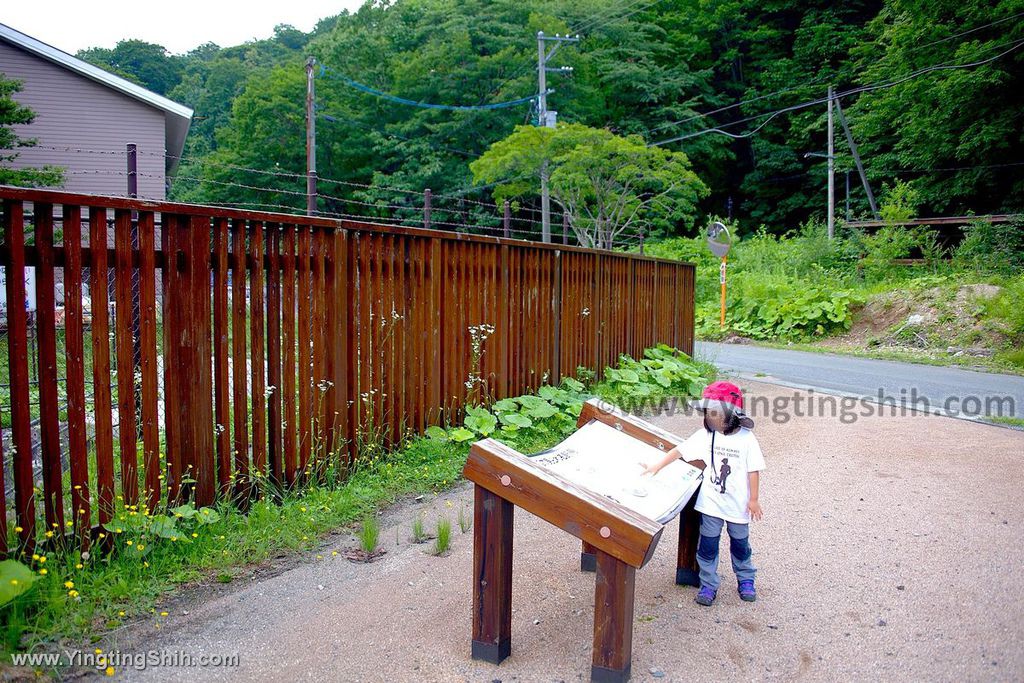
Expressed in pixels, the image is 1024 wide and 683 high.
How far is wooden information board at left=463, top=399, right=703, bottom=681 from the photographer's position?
291cm

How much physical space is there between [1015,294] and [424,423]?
15.2m

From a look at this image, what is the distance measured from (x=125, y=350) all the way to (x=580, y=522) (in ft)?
8.02

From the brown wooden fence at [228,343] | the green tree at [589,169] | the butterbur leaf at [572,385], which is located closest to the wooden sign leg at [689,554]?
the brown wooden fence at [228,343]

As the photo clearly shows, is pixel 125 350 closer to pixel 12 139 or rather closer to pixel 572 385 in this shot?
pixel 572 385

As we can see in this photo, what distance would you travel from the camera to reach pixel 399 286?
573cm

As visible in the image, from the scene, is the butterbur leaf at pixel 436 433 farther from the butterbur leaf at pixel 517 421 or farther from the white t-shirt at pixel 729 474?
the white t-shirt at pixel 729 474

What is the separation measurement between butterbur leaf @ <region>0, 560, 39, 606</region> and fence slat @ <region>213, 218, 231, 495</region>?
126 cm

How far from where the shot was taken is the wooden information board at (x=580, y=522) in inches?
115

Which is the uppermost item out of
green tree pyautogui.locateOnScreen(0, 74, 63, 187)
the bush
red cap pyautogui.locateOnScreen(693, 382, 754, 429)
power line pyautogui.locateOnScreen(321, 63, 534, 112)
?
power line pyautogui.locateOnScreen(321, 63, 534, 112)


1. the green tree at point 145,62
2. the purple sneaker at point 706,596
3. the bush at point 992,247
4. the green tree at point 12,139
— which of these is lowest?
the purple sneaker at point 706,596

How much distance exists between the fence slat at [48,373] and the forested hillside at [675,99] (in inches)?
1066

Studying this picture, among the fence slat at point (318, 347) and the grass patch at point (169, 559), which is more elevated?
the fence slat at point (318, 347)

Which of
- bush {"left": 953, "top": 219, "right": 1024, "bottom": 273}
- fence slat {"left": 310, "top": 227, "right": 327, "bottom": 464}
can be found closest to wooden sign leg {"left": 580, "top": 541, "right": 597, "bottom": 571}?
fence slat {"left": 310, "top": 227, "right": 327, "bottom": 464}

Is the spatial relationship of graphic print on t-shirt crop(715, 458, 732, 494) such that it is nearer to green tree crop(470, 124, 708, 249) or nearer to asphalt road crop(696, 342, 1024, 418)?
asphalt road crop(696, 342, 1024, 418)
